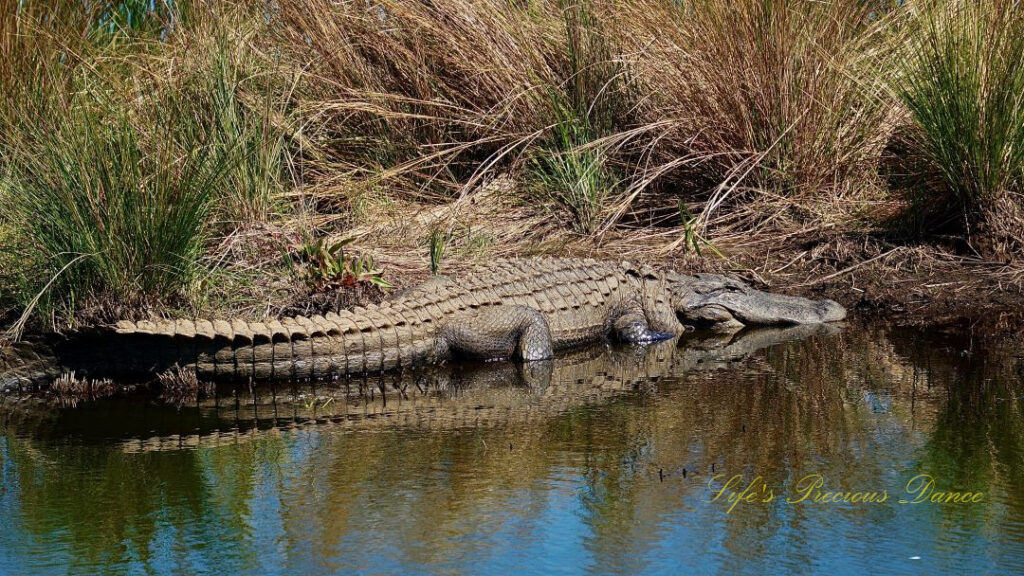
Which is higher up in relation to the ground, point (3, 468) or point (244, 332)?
point (244, 332)

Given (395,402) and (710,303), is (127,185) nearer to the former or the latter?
(395,402)

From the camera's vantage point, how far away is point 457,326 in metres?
5.89

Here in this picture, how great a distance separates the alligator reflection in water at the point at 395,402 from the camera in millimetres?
4539

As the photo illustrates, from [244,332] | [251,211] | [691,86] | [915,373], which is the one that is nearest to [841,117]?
[691,86]

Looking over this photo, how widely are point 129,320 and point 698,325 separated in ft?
10.8

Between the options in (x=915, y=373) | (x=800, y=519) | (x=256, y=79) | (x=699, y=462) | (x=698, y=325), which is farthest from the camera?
(x=256, y=79)

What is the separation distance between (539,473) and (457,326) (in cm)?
215

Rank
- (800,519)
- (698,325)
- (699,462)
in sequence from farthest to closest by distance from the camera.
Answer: (698,325)
(699,462)
(800,519)

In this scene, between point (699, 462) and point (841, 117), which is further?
point (841, 117)

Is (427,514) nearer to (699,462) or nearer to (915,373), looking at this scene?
(699,462)

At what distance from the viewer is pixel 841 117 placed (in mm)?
7672

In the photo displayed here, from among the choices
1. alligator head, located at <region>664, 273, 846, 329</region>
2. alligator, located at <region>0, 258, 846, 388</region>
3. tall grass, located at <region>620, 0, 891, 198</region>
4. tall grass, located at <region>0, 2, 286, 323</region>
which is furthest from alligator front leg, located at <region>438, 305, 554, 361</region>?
tall grass, located at <region>620, 0, 891, 198</region>

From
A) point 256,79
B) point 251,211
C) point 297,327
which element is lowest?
point 297,327

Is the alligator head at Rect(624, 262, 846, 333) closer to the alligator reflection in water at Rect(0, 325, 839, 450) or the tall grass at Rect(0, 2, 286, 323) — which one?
the alligator reflection in water at Rect(0, 325, 839, 450)
